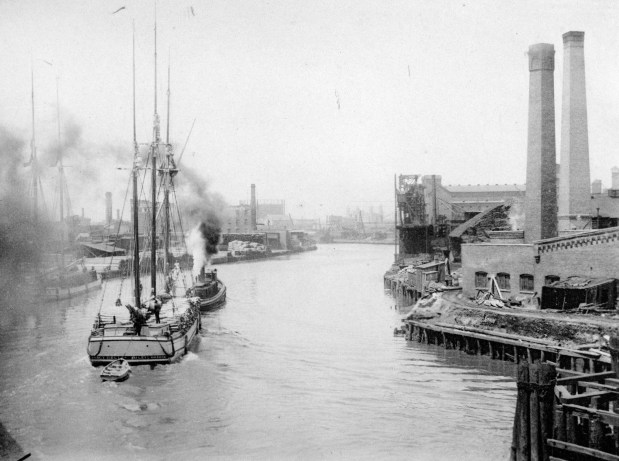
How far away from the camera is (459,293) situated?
119 feet

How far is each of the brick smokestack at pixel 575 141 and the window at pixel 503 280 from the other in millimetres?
11271

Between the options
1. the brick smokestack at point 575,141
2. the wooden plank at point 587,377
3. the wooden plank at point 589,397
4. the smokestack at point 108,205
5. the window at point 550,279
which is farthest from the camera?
the smokestack at point 108,205

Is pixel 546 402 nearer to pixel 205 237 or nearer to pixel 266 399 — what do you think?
pixel 266 399

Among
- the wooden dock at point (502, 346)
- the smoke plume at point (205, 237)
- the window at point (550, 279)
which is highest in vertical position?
the smoke plume at point (205, 237)

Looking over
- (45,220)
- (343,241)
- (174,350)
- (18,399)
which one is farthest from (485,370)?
(343,241)

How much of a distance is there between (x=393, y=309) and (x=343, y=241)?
14579 cm

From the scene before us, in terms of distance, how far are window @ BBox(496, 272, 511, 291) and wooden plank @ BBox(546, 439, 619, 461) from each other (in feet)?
73.4

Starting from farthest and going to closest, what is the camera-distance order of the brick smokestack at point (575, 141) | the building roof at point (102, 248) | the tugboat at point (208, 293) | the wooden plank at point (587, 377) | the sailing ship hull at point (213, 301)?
the building roof at point (102, 248), the sailing ship hull at point (213, 301), the tugboat at point (208, 293), the brick smokestack at point (575, 141), the wooden plank at point (587, 377)

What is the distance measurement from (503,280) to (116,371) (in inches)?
840

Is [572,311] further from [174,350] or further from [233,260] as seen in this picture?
[233,260]

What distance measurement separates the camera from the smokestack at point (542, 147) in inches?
1334

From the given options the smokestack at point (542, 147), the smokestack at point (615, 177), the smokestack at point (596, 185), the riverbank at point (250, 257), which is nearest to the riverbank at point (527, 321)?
the smokestack at point (542, 147)

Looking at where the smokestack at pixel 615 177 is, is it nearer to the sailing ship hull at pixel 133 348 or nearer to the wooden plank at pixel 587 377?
the sailing ship hull at pixel 133 348

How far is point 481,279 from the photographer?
3375 cm
